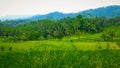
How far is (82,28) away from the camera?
9388cm

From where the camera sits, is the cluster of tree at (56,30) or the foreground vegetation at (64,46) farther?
the cluster of tree at (56,30)

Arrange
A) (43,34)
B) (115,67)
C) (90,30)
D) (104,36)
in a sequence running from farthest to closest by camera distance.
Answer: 1. (90,30)
2. (43,34)
3. (104,36)
4. (115,67)

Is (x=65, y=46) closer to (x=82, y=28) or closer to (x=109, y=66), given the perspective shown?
(x=109, y=66)

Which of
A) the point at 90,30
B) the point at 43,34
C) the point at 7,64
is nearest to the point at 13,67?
the point at 7,64

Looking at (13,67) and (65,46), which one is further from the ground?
(13,67)

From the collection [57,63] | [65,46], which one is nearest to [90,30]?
[65,46]

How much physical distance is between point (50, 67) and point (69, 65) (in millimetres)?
2986

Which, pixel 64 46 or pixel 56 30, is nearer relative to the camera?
pixel 64 46

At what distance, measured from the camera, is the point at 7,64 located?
28.8 meters

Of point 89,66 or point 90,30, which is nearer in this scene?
point 89,66

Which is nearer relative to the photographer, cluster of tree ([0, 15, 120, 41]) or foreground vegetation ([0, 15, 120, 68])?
foreground vegetation ([0, 15, 120, 68])

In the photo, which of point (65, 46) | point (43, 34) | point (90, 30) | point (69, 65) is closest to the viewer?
point (69, 65)

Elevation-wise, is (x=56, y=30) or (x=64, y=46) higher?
(x=56, y=30)

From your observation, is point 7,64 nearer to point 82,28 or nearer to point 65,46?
point 65,46
